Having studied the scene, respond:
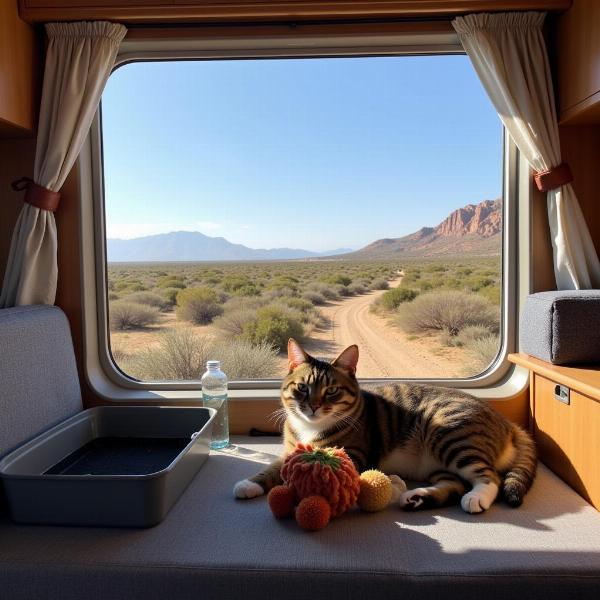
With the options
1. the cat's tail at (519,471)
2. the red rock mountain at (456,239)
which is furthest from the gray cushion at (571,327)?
the red rock mountain at (456,239)

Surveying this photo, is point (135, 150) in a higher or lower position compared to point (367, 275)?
higher

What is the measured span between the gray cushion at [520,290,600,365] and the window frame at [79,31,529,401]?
0.39 meters

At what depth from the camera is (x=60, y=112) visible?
1.83 metres

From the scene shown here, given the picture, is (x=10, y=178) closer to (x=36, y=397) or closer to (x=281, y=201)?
(x=36, y=397)

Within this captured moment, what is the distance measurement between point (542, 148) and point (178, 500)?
1722 millimetres

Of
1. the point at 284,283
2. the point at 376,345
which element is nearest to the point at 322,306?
the point at 284,283

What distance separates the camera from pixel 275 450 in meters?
1.77

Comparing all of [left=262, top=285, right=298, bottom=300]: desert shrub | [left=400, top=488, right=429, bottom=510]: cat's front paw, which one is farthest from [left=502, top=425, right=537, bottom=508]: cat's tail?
[left=262, top=285, right=298, bottom=300]: desert shrub

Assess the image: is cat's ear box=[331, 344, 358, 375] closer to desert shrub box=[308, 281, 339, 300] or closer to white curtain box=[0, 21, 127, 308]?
white curtain box=[0, 21, 127, 308]

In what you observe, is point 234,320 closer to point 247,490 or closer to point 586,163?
point 247,490

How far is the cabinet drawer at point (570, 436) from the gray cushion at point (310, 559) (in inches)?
6.2

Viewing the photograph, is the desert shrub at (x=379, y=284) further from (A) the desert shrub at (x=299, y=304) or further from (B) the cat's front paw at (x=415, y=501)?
(B) the cat's front paw at (x=415, y=501)

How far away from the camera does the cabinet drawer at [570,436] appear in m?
1.34

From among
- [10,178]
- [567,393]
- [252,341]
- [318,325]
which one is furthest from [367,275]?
[10,178]
